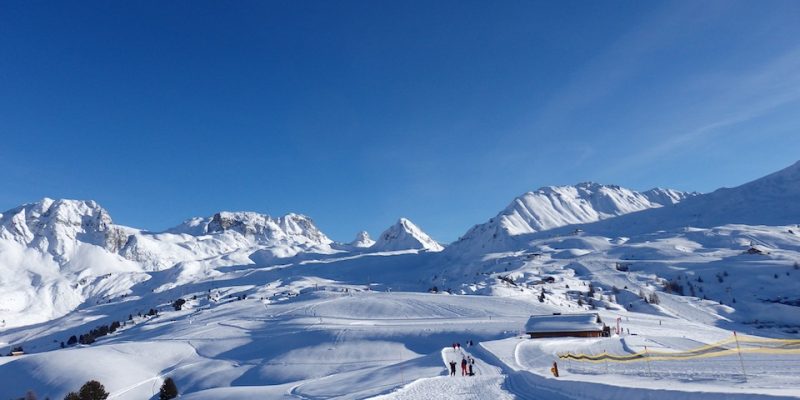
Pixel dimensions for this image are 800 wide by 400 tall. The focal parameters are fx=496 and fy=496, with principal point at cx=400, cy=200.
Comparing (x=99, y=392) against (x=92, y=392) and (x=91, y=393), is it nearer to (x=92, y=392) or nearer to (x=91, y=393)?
(x=92, y=392)

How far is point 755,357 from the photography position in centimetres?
3091

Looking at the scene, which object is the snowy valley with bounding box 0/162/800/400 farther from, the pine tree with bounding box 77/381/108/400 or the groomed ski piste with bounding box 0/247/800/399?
the pine tree with bounding box 77/381/108/400

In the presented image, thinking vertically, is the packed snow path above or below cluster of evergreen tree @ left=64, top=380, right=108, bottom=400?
above

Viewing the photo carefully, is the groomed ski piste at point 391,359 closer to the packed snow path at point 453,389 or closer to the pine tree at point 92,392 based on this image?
the packed snow path at point 453,389

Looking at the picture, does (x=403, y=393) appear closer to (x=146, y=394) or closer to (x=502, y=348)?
(x=502, y=348)

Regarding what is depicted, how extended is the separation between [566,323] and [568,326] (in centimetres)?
73

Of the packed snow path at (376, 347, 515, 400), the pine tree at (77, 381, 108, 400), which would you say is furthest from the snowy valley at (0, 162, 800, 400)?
the pine tree at (77, 381, 108, 400)

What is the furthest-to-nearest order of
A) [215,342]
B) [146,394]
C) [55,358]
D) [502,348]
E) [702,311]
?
[702,311] → [215,342] → [55,358] → [146,394] → [502,348]

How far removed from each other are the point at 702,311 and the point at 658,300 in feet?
37.0

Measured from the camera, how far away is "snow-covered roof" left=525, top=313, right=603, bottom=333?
66.2 m

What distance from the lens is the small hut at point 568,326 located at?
215 feet

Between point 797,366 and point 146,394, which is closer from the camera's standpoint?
point 797,366

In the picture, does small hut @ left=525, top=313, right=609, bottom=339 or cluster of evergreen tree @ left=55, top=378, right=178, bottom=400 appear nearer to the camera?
cluster of evergreen tree @ left=55, top=378, right=178, bottom=400

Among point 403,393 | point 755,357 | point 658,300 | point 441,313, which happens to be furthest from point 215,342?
point 658,300
